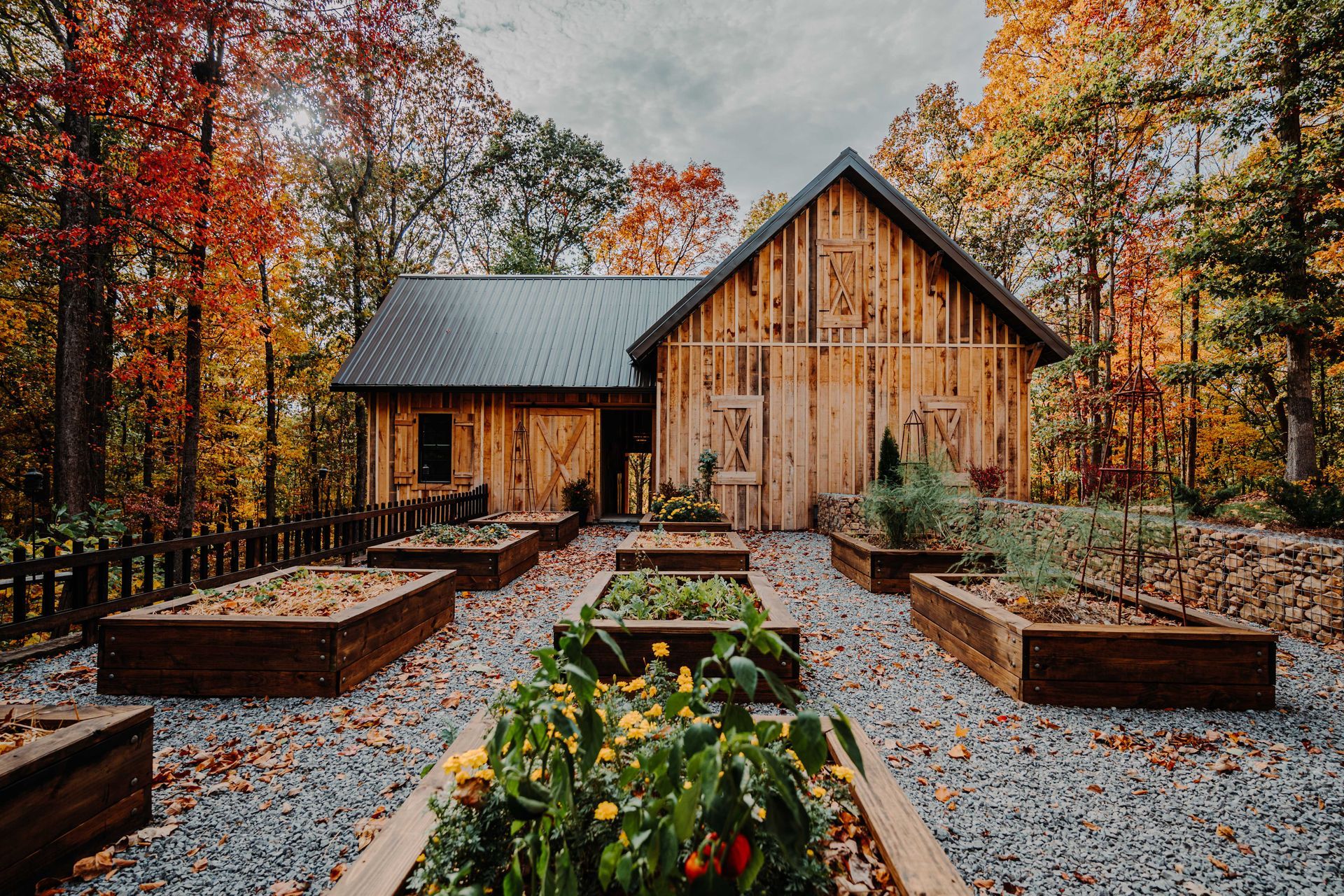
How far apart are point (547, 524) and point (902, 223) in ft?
26.7

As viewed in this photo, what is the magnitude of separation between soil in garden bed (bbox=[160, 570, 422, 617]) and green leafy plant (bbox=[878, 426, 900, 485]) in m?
7.35

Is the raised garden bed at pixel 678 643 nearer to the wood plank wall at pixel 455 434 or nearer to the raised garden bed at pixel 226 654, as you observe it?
the raised garden bed at pixel 226 654

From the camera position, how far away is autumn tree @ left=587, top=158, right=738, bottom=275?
20922 mm

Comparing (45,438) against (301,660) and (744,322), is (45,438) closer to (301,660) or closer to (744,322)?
(301,660)

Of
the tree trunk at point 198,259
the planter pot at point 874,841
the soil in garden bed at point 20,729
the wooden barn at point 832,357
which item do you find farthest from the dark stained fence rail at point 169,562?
the wooden barn at point 832,357

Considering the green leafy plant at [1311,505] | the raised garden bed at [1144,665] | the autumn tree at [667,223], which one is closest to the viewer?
the raised garden bed at [1144,665]

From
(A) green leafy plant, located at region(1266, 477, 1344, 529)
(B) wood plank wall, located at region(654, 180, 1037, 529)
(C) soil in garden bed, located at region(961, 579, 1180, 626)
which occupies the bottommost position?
(C) soil in garden bed, located at region(961, 579, 1180, 626)

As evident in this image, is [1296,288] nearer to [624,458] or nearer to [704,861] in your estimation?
[704,861]

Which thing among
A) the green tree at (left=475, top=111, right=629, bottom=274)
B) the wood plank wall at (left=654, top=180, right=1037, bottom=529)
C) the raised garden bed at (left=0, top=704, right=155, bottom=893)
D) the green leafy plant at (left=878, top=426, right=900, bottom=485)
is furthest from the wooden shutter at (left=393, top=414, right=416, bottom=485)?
the raised garden bed at (left=0, top=704, right=155, bottom=893)

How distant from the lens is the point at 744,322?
10398 millimetres

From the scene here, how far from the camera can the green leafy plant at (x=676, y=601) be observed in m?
3.78

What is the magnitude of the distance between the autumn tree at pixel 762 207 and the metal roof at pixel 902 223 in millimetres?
11826

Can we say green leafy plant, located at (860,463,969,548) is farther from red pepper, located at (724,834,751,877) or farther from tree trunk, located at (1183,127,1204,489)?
tree trunk, located at (1183,127,1204,489)

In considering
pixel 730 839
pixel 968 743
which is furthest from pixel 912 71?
pixel 730 839
